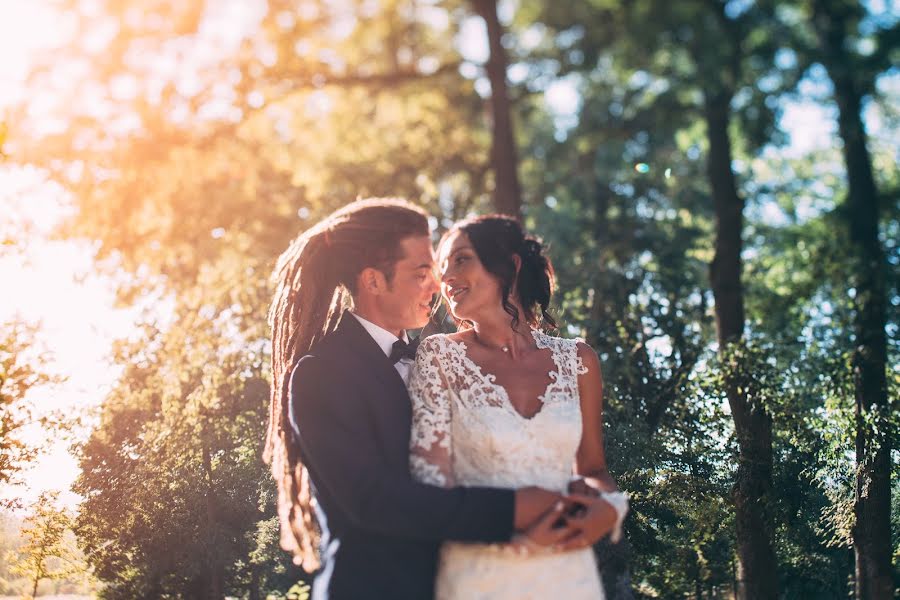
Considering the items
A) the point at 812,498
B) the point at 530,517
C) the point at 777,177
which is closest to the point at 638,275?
the point at 812,498

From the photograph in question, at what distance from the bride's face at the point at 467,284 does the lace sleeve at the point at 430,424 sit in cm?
41

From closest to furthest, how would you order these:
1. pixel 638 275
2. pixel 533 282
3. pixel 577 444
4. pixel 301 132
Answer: pixel 577 444
pixel 533 282
pixel 638 275
pixel 301 132

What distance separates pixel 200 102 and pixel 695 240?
23.7 feet

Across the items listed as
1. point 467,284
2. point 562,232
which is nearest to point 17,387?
point 467,284

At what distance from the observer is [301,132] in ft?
49.0

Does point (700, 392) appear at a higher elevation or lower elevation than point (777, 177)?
lower

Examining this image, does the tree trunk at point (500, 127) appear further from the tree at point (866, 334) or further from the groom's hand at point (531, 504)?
the groom's hand at point (531, 504)

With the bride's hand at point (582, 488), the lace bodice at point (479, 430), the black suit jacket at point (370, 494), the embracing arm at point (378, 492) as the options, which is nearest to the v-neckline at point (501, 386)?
the lace bodice at point (479, 430)

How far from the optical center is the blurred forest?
5305mm

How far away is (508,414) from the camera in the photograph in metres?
3.22

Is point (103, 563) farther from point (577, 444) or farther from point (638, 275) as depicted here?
point (638, 275)

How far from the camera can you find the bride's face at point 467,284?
12.1 feet

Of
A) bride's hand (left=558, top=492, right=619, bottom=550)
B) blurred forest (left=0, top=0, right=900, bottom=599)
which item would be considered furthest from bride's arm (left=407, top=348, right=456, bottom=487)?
blurred forest (left=0, top=0, right=900, bottom=599)

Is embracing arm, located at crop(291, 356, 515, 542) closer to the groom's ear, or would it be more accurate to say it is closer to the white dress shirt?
the white dress shirt
